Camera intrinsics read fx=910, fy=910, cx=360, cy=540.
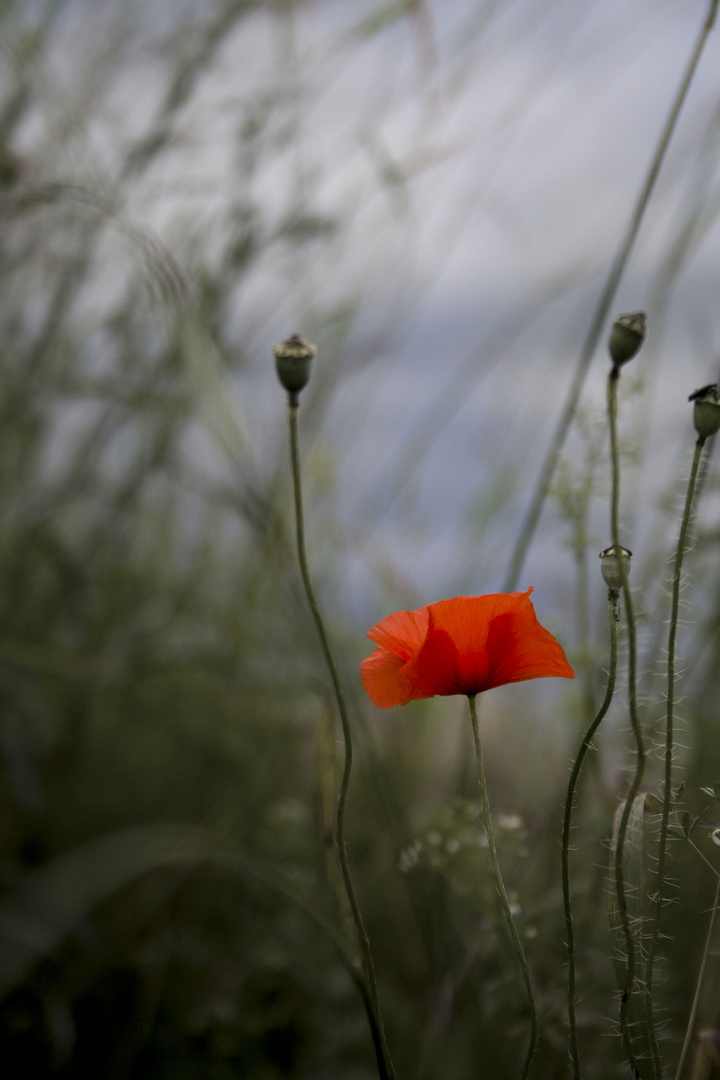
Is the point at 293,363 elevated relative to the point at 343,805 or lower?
elevated

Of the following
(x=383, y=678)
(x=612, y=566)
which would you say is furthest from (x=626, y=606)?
(x=383, y=678)

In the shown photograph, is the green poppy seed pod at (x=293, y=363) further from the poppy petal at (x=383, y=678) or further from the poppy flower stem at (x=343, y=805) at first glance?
the poppy petal at (x=383, y=678)

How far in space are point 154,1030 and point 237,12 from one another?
104 centimetres

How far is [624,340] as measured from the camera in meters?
0.32

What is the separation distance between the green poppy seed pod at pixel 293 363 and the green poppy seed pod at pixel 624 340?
112 millimetres

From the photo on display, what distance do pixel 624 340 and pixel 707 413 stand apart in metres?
0.04

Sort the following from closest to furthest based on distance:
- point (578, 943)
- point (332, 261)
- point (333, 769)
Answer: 1. point (333, 769)
2. point (578, 943)
3. point (332, 261)

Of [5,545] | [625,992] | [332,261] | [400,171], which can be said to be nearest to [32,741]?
[5,545]

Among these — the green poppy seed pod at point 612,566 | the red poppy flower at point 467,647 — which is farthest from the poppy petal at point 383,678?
the green poppy seed pod at point 612,566

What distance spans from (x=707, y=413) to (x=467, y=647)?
13cm

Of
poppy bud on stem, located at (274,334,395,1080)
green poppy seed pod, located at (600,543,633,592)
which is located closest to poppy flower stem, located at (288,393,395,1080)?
poppy bud on stem, located at (274,334,395,1080)

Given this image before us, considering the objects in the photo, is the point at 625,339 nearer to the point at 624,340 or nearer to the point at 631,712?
the point at 624,340

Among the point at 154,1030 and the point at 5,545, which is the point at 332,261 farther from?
the point at 154,1030

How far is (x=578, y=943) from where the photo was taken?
601 millimetres
